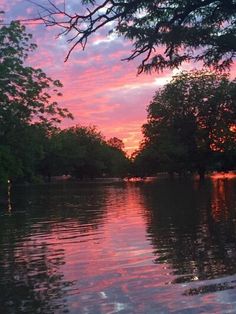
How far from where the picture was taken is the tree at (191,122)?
3216 inches

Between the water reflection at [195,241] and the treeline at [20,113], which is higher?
the treeline at [20,113]

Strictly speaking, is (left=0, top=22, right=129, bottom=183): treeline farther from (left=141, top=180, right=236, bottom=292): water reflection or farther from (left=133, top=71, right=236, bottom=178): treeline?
(left=133, top=71, right=236, bottom=178): treeline

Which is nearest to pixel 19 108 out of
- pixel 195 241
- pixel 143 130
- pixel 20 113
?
pixel 20 113

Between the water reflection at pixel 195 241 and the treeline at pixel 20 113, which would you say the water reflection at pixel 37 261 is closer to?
A: the water reflection at pixel 195 241

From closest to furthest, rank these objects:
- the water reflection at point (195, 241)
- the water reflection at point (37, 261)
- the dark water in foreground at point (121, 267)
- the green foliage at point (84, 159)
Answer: the dark water in foreground at point (121, 267) < the water reflection at point (37, 261) < the water reflection at point (195, 241) < the green foliage at point (84, 159)

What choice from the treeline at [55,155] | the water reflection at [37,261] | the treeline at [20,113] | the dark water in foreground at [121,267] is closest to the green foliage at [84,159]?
the treeline at [55,155]

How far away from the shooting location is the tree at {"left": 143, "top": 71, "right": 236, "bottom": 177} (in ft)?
268

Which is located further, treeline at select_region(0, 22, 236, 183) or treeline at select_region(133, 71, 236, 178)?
treeline at select_region(133, 71, 236, 178)

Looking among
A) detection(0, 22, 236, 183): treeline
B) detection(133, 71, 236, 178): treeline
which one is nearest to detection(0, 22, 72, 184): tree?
detection(0, 22, 236, 183): treeline

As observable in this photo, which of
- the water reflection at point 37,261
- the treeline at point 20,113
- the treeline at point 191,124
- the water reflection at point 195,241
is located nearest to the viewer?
the water reflection at point 37,261

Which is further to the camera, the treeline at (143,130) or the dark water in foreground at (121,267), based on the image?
the treeline at (143,130)

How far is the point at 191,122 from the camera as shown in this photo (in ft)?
278

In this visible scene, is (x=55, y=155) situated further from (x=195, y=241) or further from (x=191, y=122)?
(x=195, y=241)

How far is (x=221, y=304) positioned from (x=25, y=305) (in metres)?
3.20
